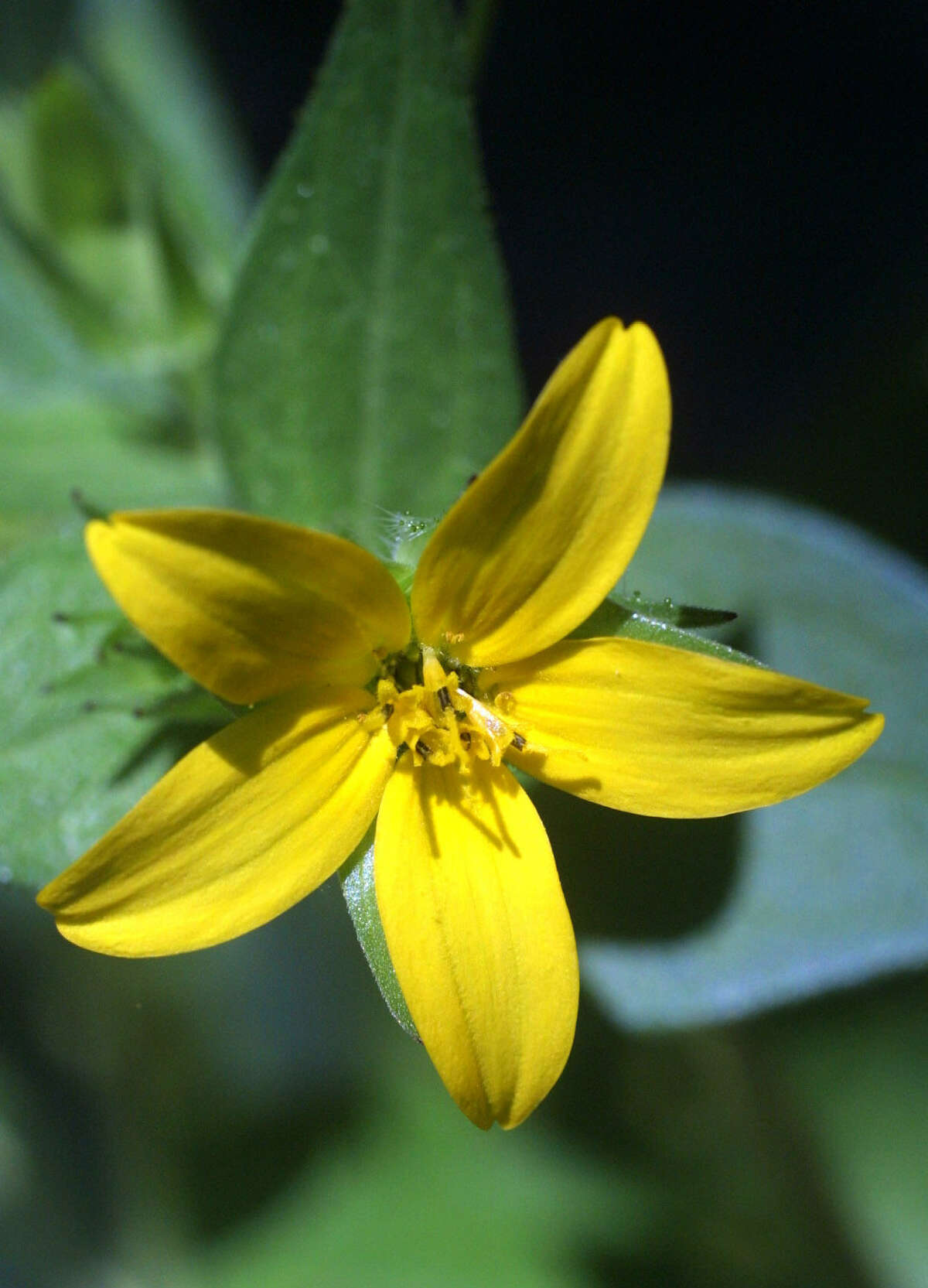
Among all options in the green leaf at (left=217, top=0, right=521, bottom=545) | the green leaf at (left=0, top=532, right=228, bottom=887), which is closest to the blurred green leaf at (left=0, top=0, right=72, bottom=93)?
the green leaf at (left=217, top=0, right=521, bottom=545)

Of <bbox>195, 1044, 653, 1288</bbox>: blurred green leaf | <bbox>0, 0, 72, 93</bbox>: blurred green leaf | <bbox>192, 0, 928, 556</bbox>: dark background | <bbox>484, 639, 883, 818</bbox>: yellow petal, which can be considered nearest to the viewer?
<bbox>484, 639, 883, 818</bbox>: yellow petal

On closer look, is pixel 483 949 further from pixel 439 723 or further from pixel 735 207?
pixel 735 207

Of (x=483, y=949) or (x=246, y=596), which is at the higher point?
(x=246, y=596)

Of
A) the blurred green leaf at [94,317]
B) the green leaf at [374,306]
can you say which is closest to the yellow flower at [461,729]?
the green leaf at [374,306]

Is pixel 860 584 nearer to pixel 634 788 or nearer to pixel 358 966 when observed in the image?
pixel 634 788

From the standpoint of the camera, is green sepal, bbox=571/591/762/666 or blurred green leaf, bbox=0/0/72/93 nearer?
green sepal, bbox=571/591/762/666

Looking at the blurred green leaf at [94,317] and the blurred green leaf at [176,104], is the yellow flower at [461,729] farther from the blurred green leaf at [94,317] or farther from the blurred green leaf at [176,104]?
the blurred green leaf at [176,104]

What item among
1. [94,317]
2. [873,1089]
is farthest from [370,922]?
[873,1089]

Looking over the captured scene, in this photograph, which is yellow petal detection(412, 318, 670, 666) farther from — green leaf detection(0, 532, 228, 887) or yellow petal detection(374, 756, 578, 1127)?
green leaf detection(0, 532, 228, 887)

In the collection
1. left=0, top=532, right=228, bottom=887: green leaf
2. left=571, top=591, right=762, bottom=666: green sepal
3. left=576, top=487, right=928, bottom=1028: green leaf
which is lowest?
left=576, top=487, right=928, bottom=1028: green leaf
